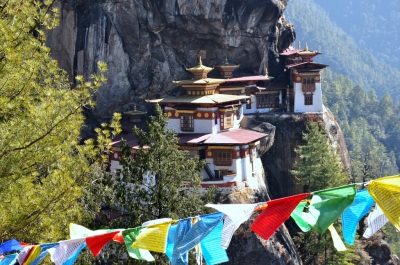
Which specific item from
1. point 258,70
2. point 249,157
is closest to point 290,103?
point 258,70

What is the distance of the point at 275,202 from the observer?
1238 centimetres

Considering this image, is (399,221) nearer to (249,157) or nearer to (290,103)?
(249,157)

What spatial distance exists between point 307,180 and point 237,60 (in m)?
10.6

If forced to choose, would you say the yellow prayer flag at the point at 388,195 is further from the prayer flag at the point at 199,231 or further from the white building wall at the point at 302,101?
the white building wall at the point at 302,101

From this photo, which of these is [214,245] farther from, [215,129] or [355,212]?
[215,129]

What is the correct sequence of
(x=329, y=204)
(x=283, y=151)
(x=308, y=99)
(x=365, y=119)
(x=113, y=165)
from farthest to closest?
1. (x=365, y=119)
2. (x=308, y=99)
3. (x=283, y=151)
4. (x=113, y=165)
5. (x=329, y=204)

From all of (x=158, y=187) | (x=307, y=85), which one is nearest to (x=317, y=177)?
(x=307, y=85)

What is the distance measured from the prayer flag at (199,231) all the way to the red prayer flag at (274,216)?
761mm

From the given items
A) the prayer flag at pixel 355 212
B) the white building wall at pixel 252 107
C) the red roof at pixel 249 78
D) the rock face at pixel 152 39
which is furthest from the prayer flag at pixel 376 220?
the white building wall at pixel 252 107

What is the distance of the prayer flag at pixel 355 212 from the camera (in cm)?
1230

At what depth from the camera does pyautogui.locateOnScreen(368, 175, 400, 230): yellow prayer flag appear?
432 inches

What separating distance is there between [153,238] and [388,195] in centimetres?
447

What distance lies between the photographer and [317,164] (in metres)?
37.1

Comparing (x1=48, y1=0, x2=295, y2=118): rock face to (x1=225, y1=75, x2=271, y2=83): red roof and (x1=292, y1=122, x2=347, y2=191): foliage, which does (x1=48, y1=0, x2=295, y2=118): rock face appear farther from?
(x1=292, y1=122, x2=347, y2=191): foliage
